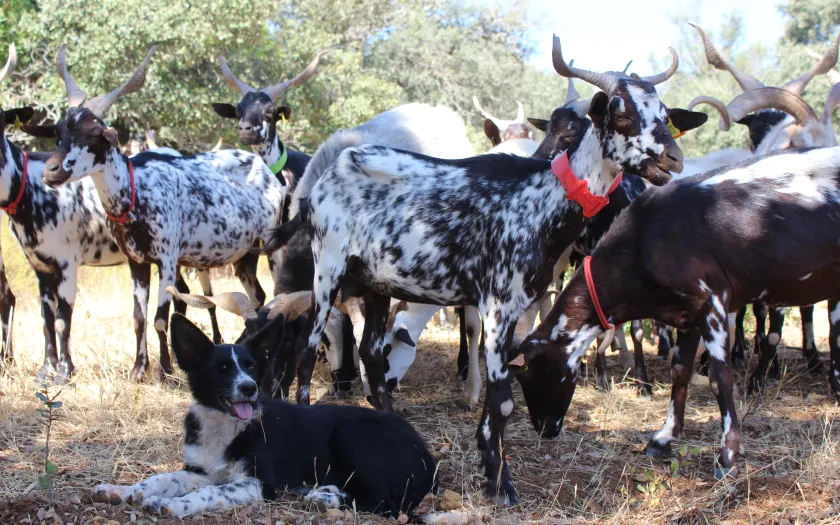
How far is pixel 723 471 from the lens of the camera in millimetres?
5203

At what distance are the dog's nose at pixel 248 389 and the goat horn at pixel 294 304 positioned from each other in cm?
223

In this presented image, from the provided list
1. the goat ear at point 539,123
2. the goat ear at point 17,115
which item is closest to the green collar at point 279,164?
the goat ear at point 17,115

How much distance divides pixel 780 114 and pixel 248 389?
654 centimetres

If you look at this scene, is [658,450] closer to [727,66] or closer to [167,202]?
[167,202]

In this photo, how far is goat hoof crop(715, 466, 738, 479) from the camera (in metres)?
5.14

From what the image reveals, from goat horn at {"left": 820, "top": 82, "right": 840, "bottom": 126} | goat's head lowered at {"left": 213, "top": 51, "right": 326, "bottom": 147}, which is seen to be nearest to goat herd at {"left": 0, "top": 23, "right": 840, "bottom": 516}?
goat horn at {"left": 820, "top": 82, "right": 840, "bottom": 126}

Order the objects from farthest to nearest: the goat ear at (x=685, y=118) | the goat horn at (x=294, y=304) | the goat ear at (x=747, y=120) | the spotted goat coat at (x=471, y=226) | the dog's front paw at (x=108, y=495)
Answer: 1. the goat ear at (x=747, y=120)
2. the goat horn at (x=294, y=304)
3. the goat ear at (x=685, y=118)
4. the spotted goat coat at (x=471, y=226)
5. the dog's front paw at (x=108, y=495)

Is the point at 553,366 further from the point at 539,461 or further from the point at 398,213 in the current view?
the point at 398,213

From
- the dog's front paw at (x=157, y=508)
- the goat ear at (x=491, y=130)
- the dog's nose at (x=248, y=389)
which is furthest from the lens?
the goat ear at (x=491, y=130)

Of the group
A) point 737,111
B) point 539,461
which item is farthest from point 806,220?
point 737,111

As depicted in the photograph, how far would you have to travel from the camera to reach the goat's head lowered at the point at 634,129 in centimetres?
521

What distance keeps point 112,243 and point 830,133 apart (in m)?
6.64

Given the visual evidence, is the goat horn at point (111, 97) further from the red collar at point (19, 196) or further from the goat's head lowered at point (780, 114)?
the goat's head lowered at point (780, 114)

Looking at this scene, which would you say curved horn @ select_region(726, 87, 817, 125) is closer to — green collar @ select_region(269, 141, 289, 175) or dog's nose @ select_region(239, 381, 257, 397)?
green collar @ select_region(269, 141, 289, 175)
